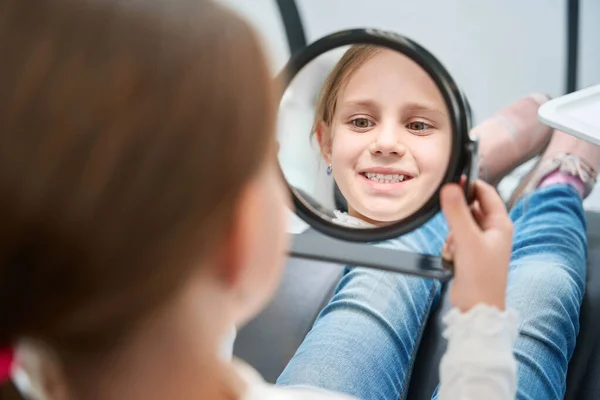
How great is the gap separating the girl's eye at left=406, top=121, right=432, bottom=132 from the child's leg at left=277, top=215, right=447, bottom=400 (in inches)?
11.6

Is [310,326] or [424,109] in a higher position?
[424,109]

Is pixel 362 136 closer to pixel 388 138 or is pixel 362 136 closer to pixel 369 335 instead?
pixel 388 138

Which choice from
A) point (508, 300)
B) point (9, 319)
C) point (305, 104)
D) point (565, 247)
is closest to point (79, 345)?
point (9, 319)

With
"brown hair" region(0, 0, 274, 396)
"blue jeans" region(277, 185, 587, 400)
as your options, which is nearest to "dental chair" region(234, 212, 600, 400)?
"blue jeans" region(277, 185, 587, 400)

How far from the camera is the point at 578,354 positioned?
3.15ft

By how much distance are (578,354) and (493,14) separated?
3.70ft

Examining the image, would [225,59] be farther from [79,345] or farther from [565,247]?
[565,247]

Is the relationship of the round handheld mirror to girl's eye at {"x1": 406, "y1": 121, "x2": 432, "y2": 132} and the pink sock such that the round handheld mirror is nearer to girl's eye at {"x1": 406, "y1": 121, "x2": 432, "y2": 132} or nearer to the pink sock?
girl's eye at {"x1": 406, "y1": 121, "x2": 432, "y2": 132}

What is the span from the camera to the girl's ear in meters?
0.82

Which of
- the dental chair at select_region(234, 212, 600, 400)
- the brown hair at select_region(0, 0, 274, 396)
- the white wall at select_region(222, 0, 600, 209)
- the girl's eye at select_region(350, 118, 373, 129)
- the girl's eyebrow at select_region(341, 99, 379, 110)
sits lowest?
the dental chair at select_region(234, 212, 600, 400)

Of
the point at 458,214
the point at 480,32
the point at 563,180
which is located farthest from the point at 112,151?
the point at 480,32

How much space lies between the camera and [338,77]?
0.78 meters

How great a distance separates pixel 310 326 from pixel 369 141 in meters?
0.42

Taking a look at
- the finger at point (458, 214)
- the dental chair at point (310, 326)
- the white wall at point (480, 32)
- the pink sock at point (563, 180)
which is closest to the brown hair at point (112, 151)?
the finger at point (458, 214)
